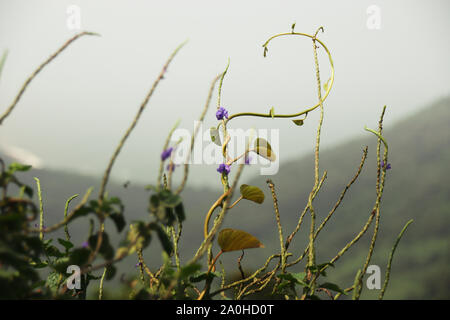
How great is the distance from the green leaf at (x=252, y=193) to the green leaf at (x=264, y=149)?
0.18ft

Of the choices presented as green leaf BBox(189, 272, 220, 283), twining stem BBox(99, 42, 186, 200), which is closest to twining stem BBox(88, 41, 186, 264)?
twining stem BBox(99, 42, 186, 200)

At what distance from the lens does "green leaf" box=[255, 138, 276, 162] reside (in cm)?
60

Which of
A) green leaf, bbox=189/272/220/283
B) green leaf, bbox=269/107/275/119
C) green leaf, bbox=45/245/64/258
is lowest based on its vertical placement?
green leaf, bbox=189/272/220/283

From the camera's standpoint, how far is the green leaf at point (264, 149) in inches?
23.4

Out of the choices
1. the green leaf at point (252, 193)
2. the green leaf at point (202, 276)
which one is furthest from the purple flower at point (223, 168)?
the green leaf at point (202, 276)

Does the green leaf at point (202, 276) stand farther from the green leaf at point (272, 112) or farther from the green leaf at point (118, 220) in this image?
the green leaf at point (272, 112)

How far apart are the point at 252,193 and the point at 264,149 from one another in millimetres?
68

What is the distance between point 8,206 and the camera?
1.44ft

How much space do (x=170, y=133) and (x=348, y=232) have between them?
5.91 meters

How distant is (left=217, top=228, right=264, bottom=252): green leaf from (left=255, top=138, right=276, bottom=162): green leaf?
13 centimetres

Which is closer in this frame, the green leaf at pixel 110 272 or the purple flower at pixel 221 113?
the green leaf at pixel 110 272

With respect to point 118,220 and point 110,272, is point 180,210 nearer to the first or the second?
point 118,220

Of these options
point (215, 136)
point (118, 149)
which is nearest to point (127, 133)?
point (118, 149)

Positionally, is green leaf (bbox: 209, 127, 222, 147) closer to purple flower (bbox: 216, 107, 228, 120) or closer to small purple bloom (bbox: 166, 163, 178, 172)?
purple flower (bbox: 216, 107, 228, 120)
